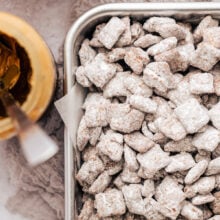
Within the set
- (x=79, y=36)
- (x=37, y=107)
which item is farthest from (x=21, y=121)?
(x=79, y=36)

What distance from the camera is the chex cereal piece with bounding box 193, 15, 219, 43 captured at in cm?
116

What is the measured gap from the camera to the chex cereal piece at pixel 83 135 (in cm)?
116

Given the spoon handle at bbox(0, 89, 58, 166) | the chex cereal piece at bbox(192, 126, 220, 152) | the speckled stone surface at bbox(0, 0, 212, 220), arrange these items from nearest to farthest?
the spoon handle at bbox(0, 89, 58, 166) < the chex cereal piece at bbox(192, 126, 220, 152) < the speckled stone surface at bbox(0, 0, 212, 220)

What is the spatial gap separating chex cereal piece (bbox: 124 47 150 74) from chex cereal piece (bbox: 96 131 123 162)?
0.16 metres

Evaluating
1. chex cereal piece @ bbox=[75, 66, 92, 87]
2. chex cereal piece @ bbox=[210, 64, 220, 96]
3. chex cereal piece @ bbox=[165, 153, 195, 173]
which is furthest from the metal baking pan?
chex cereal piece @ bbox=[165, 153, 195, 173]

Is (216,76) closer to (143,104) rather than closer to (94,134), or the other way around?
(143,104)

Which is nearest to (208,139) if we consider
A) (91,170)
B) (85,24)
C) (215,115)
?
(215,115)

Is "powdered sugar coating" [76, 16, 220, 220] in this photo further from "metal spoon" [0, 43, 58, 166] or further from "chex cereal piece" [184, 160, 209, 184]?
"metal spoon" [0, 43, 58, 166]

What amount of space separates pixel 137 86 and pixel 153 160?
0.16 metres

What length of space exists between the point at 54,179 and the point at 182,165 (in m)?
0.35

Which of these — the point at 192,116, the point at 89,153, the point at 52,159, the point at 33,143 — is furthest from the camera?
the point at 52,159

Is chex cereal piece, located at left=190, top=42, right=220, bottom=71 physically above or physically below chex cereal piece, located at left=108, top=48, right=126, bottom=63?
below

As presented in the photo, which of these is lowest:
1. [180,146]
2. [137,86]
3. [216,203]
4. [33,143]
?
[216,203]

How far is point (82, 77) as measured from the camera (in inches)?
46.1
